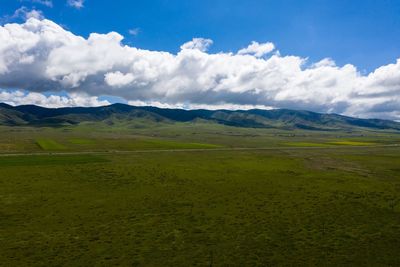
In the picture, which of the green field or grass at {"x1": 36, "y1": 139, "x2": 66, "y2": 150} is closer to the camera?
the green field

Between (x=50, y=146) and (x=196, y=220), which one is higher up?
(x=196, y=220)

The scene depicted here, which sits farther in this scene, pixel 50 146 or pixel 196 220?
pixel 50 146

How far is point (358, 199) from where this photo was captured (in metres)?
41.3

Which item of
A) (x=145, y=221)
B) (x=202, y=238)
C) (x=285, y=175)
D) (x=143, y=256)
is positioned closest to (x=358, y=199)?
(x=285, y=175)

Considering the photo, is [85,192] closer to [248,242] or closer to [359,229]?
[248,242]

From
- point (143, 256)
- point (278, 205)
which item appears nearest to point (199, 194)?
point (278, 205)

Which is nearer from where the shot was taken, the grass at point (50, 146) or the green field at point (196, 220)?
the green field at point (196, 220)

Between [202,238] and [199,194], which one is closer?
[202,238]

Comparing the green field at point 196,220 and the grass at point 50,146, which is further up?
the green field at point 196,220

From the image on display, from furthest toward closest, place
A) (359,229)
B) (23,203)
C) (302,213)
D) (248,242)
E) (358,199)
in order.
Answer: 1. (358,199)
2. (23,203)
3. (302,213)
4. (359,229)
5. (248,242)

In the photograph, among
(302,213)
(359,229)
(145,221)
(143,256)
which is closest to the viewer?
(143,256)

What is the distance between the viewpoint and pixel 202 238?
1073 inches

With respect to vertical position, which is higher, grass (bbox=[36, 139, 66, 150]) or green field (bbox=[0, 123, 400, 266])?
green field (bbox=[0, 123, 400, 266])

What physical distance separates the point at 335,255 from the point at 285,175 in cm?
3678
